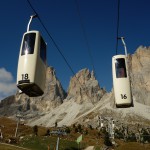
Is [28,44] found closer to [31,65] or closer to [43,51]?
[43,51]

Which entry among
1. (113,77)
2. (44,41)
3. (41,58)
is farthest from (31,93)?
(113,77)

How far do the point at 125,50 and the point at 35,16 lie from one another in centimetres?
844

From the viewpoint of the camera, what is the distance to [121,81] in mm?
23047

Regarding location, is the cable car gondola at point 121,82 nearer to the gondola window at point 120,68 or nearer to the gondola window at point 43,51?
the gondola window at point 120,68

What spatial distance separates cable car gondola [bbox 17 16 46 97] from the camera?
A: 18.1 metres

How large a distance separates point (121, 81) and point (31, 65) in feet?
26.8

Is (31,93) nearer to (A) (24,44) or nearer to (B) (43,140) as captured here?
(A) (24,44)

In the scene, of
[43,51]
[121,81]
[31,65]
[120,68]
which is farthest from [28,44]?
[121,81]

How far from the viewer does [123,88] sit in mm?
22812

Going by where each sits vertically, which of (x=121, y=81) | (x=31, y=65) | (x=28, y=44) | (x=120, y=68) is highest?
(x=28, y=44)

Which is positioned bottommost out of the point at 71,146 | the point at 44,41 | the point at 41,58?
the point at 71,146

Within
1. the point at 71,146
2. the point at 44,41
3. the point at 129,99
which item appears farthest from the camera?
the point at 71,146

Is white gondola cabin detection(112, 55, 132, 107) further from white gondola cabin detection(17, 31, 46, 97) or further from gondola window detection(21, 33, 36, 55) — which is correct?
gondola window detection(21, 33, 36, 55)

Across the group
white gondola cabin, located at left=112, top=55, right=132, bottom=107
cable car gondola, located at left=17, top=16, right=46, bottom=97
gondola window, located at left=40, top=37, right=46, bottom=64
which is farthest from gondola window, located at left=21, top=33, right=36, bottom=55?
white gondola cabin, located at left=112, top=55, right=132, bottom=107
